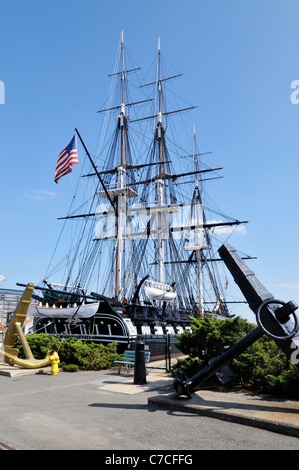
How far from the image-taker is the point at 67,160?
66.5ft

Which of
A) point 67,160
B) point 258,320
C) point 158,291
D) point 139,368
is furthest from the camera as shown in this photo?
point 158,291

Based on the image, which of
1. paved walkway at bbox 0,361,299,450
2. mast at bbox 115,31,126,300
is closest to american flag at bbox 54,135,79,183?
mast at bbox 115,31,126,300

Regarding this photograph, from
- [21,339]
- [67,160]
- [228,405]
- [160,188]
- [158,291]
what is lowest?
[228,405]

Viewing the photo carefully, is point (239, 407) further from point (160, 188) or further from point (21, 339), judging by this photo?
point (160, 188)

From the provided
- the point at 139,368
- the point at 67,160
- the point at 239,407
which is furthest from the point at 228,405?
the point at 67,160

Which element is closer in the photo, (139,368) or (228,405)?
(228,405)

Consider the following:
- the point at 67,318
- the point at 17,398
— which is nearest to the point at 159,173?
the point at 67,318

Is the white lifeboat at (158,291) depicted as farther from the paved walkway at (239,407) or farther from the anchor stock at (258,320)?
the anchor stock at (258,320)

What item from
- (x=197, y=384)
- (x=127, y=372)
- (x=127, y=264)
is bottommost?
(x=127, y=372)

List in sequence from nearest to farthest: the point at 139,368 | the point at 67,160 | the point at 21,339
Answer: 1. the point at 139,368
2. the point at 21,339
3. the point at 67,160

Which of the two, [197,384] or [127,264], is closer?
[197,384]
